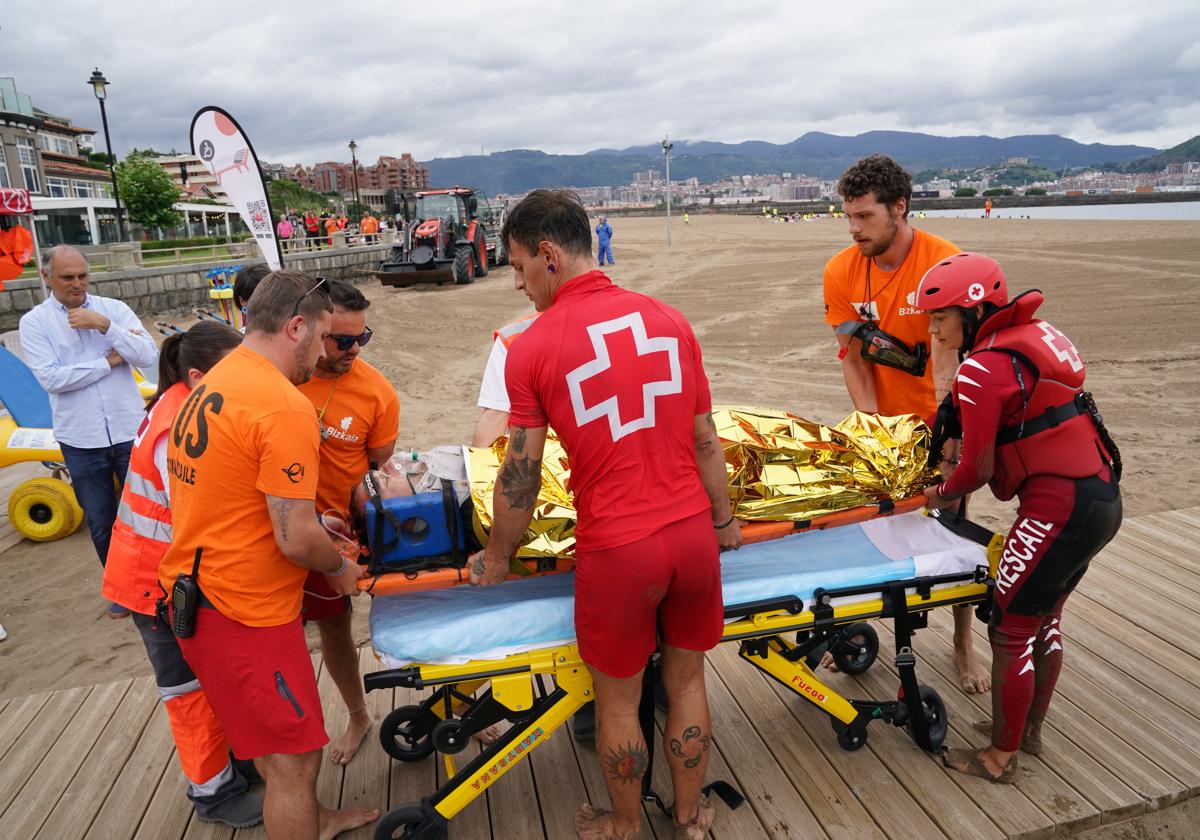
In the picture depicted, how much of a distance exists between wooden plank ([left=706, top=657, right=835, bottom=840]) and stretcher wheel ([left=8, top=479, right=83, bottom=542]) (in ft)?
18.0

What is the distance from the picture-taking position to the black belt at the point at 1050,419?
256 centimetres

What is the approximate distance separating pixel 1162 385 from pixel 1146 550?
Answer: 5.79 meters

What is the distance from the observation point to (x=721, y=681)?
11.8ft

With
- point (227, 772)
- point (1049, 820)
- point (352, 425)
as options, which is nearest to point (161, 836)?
point (227, 772)

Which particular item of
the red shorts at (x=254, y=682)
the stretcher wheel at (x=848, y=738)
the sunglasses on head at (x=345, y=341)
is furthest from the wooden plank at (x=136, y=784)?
the stretcher wheel at (x=848, y=738)

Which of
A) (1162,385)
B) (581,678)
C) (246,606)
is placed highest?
(246,606)

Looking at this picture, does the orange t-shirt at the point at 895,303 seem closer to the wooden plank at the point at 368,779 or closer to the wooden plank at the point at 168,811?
the wooden plank at the point at 368,779

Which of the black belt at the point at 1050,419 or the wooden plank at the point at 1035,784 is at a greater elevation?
the black belt at the point at 1050,419

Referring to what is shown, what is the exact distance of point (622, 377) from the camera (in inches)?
81.8

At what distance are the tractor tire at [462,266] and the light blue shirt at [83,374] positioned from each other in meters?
16.3

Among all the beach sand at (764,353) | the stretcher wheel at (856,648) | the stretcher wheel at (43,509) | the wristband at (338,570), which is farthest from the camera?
the stretcher wheel at (43,509)

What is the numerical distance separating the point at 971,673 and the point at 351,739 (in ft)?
9.09

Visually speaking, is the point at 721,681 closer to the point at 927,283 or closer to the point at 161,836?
the point at 927,283

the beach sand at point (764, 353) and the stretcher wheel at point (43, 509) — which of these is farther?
the stretcher wheel at point (43, 509)
